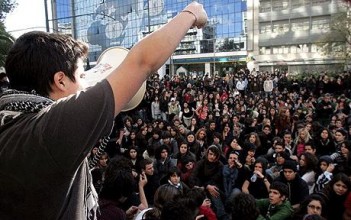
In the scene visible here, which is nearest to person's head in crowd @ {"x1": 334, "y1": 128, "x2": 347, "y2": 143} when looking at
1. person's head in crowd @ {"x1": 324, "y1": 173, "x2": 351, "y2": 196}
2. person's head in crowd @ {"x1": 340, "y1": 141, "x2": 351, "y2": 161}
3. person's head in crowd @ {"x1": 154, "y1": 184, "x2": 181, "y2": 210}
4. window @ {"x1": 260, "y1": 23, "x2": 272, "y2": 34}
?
person's head in crowd @ {"x1": 340, "y1": 141, "x2": 351, "y2": 161}

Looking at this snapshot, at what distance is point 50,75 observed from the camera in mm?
865

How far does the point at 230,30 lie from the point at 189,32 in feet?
34.7

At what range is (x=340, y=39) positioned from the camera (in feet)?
88.7

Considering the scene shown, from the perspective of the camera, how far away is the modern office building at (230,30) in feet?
121

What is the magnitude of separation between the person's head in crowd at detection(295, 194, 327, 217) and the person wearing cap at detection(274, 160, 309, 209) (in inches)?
24.4

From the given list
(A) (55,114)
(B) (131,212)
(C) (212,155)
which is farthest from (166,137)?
(A) (55,114)

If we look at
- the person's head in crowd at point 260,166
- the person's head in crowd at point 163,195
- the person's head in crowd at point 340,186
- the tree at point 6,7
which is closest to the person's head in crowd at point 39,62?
the person's head in crowd at point 163,195

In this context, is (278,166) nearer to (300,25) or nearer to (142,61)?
(142,61)

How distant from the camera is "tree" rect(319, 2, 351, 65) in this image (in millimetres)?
25812

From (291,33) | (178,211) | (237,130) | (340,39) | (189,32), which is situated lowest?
(237,130)

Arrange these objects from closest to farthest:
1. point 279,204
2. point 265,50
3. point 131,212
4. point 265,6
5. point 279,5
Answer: point 131,212 → point 279,204 → point 279,5 → point 265,6 → point 265,50

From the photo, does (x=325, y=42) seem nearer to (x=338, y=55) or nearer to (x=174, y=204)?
(x=338, y=55)

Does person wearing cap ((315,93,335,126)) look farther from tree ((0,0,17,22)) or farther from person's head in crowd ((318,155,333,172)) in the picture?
tree ((0,0,17,22))

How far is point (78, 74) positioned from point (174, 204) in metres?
2.05
